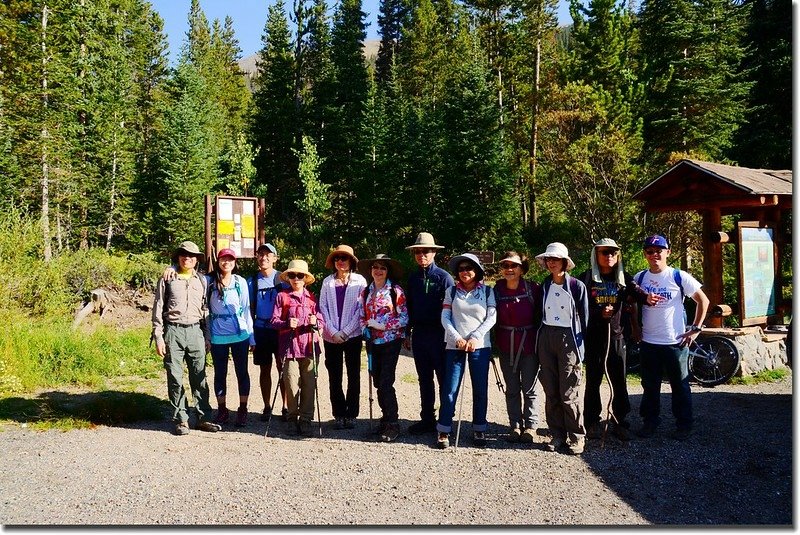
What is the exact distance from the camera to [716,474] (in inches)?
176

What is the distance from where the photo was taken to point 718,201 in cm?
812

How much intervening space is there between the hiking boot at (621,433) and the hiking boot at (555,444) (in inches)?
24.0

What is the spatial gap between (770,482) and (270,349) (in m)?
4.68

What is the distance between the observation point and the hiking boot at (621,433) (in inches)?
208

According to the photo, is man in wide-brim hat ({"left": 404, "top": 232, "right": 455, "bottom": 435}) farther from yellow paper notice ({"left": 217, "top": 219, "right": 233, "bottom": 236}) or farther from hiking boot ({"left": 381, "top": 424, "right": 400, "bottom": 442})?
yellow paper notice ({"left": 217, "top": 219, "right": 233, "bottom": 236})

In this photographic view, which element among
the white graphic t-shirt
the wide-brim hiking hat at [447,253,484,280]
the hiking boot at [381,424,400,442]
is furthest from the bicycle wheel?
the hiking boot at [381,424,400,442]

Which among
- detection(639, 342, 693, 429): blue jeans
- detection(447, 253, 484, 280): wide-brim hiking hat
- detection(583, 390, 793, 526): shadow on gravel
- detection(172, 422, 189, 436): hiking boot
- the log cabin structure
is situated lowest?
detection(583, 390, 793, 526): shadow on gravel

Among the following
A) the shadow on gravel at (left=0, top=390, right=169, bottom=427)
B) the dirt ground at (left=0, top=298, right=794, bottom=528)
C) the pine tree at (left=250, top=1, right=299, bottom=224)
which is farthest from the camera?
the pine tree at (left=250, top=1, right=299, bottom=224)

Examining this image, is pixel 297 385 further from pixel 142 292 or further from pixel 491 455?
pixel 142 292

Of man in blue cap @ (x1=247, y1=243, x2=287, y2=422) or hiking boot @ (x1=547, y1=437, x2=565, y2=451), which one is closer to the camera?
hiking boot @ (x1=547, y1=437, x2=565, y2=451)

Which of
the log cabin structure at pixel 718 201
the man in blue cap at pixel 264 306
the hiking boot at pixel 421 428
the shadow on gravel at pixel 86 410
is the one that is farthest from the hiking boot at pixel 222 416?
the log cabin structure at pixel 718 201

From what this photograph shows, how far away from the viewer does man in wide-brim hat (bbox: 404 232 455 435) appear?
17.7 ft

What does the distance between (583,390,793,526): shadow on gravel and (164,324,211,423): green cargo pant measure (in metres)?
3.82

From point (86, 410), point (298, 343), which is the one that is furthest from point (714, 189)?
point (86, 410)
